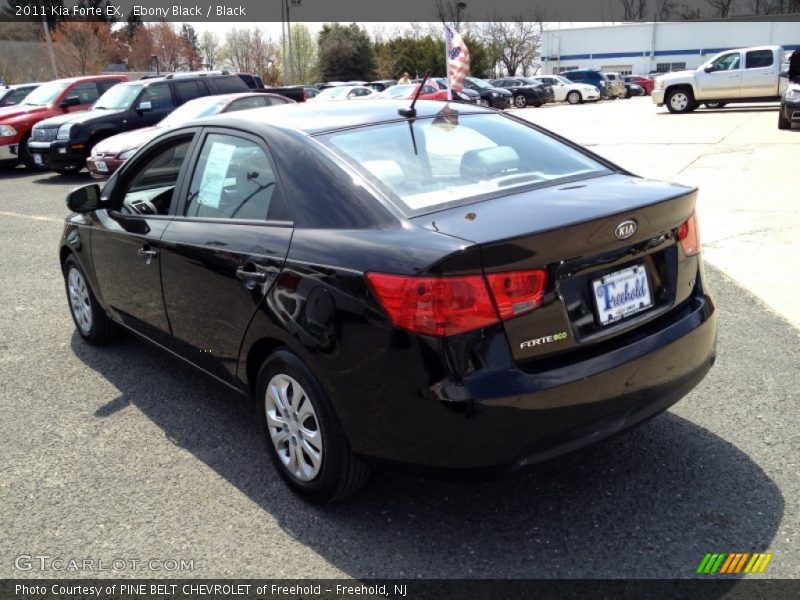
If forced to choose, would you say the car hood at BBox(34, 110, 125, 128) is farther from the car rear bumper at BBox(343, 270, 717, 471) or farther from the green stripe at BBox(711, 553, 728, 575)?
the green stripe at BBox(711, 553, 728, 575)

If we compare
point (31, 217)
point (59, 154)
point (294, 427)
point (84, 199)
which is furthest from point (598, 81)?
point (294, 427)

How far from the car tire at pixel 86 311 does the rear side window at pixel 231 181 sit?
1592 mm

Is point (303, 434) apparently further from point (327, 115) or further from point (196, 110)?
point (196, 110)

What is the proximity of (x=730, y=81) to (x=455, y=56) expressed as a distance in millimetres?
10891

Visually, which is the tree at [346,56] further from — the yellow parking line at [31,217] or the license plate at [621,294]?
the license plate at [621,294]

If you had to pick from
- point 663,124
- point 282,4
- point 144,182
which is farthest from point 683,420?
point 282,4

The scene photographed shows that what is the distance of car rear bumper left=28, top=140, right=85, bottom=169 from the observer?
14.0 metres

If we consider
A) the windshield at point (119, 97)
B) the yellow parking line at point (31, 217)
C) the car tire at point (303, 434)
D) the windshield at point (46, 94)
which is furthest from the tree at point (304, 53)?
the car tire at point (303, 434)

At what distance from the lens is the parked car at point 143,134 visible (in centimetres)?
1211

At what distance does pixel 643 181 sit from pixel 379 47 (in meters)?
71.1

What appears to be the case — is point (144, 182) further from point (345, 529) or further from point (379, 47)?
point (379, 47)

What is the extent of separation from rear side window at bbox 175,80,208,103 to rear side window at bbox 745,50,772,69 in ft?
53.8

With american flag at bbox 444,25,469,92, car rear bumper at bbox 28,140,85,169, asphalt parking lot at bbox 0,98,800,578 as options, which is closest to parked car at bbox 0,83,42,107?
car rear bumper at bbox 28,140,85,169

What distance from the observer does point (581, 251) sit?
2.58 metres
